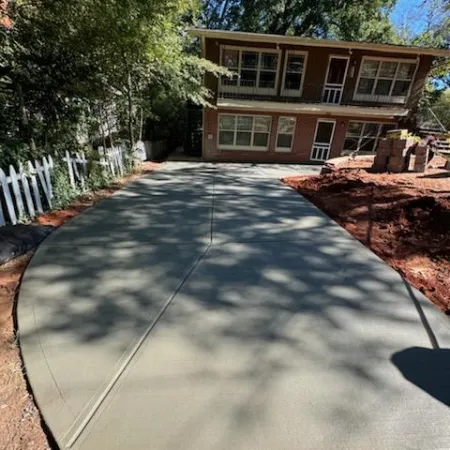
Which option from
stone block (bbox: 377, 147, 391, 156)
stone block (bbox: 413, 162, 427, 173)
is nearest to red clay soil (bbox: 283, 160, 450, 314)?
stone block (bbox: 413, 162, 427, 173)

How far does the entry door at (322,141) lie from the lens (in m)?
14.3

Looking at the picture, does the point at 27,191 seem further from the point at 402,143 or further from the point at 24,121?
the point at 402,143

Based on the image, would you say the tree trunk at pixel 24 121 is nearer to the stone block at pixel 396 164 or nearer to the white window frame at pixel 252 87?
the white window frame at pixel 252 87

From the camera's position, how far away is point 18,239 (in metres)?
3.59

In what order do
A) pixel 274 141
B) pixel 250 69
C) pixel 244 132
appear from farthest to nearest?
1. pixel 274 141
2. pixel 244 132
3. pixel 250 69

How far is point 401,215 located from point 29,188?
6.07 metres

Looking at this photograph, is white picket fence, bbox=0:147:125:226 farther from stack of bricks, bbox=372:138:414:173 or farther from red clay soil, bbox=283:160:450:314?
stack of bricks, bbox=372:138:414:173

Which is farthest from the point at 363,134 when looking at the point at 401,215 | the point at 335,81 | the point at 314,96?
the point at 401,215

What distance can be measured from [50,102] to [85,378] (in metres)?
6.68

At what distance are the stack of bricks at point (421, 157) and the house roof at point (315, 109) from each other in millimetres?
5454

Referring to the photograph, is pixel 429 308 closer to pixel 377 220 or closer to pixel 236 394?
pixel 236 394

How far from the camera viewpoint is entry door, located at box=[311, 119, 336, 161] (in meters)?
14.3

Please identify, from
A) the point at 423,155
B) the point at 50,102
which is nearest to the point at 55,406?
the point at 50,102

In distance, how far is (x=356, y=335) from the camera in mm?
2479
